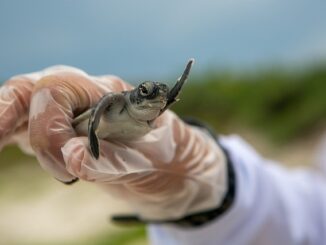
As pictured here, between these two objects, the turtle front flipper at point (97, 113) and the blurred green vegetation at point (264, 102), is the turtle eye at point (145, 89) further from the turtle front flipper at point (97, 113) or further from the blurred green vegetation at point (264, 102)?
the blurred green vegetation at point (264, 102)

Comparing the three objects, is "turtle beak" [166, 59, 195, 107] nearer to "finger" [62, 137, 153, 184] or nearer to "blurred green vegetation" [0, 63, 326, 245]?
"finger" [62, 137, 153, 184]

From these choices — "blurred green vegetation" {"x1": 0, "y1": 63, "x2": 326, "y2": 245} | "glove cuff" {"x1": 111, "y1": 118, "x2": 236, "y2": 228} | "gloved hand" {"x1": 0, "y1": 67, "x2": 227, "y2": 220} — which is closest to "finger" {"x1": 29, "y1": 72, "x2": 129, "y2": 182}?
"gloved hand" {"x1": 0, "y1": 67, "x2": 227, "y2": 220}

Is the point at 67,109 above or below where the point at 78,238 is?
above

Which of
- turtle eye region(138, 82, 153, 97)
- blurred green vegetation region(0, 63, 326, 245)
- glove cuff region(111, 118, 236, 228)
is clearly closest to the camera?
turtle eye region(138, 82, 153, 97)

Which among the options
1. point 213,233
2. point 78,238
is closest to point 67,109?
point 213,233

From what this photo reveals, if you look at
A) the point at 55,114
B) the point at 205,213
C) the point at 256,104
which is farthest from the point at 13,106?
the point at 256,104

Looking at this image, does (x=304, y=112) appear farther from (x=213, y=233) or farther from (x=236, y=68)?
(x=213, y=233)

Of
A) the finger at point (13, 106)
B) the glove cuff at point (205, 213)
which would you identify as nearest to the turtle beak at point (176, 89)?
the finger at point (13, 106)
